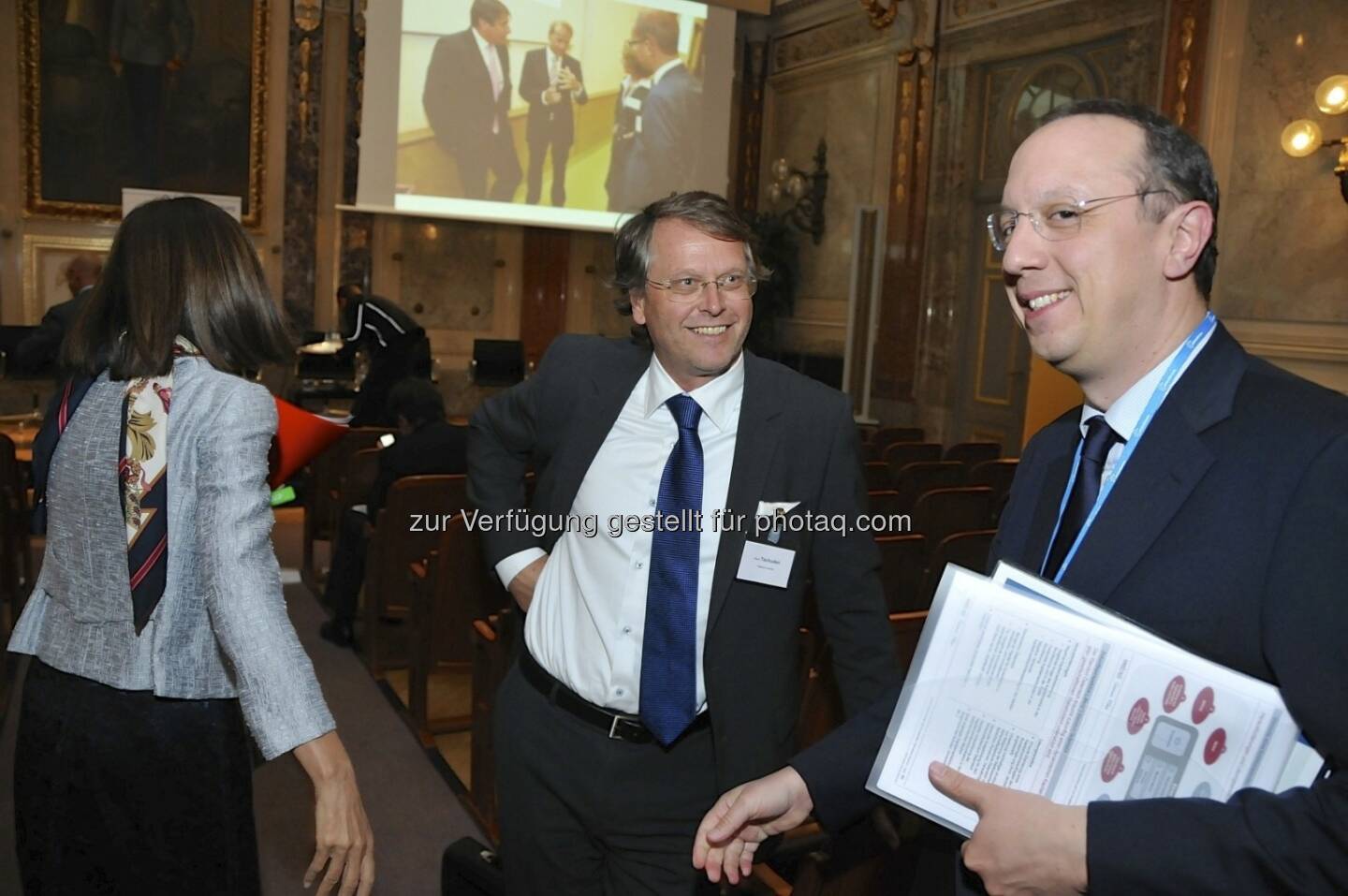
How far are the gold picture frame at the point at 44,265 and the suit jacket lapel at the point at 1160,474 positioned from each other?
11548 mm

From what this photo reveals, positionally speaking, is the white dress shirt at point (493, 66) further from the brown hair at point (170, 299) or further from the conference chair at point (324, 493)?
the brown hair at point (170, 299)

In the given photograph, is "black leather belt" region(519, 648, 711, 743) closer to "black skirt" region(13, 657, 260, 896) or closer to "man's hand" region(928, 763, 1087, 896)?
"black skirt" region(13, 657, 260, 896)

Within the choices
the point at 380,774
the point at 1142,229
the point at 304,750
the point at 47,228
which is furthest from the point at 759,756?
the point at 47,228

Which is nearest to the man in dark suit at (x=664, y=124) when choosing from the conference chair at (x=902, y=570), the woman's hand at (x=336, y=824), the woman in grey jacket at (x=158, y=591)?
the conference chair at (x=902, y=570)

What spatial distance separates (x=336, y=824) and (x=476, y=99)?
10.6 metres

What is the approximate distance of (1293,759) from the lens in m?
1.03

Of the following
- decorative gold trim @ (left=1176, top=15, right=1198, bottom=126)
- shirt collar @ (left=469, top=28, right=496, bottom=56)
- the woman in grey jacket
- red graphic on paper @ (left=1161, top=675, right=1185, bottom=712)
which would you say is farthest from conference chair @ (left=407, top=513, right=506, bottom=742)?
shirt collar @ (left=469, top=28, right=496, bottom=56)

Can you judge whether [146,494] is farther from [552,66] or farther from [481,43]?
[552,66]

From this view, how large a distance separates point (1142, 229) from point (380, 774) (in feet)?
11.2

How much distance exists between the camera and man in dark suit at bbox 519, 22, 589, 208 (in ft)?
36.9

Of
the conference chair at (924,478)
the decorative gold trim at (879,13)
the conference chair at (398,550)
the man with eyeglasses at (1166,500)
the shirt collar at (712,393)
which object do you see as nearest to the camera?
the man with eyeglasses at (1166,500)

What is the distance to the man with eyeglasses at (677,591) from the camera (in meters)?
1.89

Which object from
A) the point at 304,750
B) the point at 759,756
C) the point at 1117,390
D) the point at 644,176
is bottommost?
the point at 759,756

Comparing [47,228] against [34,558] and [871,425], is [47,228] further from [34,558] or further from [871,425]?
[871,425]
